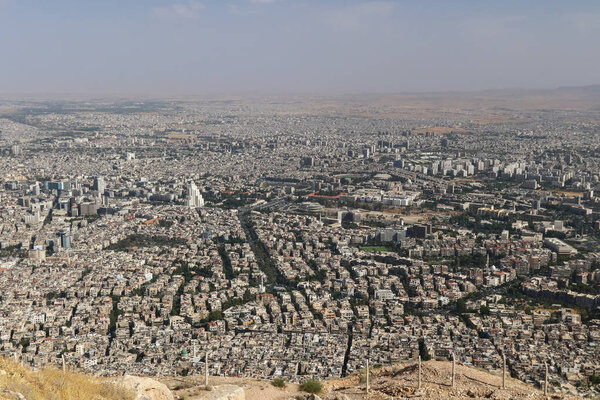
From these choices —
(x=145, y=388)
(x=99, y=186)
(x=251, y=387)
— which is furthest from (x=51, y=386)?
(x=99, y=186)

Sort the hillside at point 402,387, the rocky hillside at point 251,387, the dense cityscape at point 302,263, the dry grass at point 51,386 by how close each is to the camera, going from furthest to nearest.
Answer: the dense cityscape at point 302,263, the hillside at point 402,387, the rocky hillside at point 251,387, the dry grass at point 51,386

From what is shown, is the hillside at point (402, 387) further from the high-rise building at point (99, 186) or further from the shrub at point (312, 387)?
the high-rise building at point (99, 186)

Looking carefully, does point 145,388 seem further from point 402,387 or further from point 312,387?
point 402,387

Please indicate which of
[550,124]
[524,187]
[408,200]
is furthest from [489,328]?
[550,124]

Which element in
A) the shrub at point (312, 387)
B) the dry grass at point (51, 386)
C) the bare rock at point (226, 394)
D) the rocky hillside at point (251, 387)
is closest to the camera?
the dry grass at point (51, 386)

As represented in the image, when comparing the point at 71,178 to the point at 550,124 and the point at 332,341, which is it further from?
the point at 550,124

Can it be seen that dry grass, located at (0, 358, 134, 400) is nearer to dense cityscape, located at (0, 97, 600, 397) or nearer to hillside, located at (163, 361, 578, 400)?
hillside, located at (163, 361, 578, 400)

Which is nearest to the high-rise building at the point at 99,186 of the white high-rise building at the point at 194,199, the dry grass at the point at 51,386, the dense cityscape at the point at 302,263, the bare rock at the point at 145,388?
the dense cityscape at the point at 302,263
